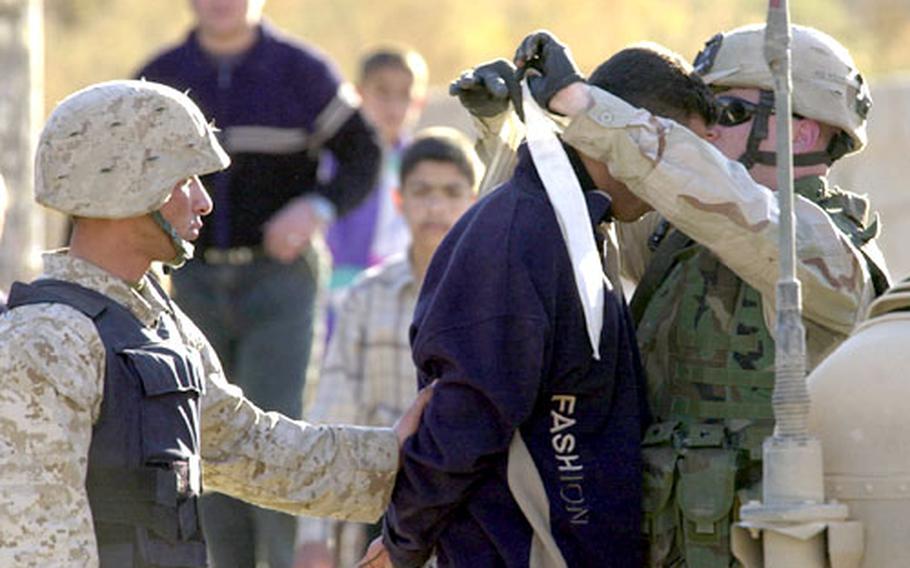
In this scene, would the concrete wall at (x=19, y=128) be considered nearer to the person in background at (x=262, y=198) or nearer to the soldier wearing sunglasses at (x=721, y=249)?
the person in background at (x=262, y=198)

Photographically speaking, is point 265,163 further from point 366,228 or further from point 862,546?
point 862,546

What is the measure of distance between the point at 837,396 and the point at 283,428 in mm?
1694

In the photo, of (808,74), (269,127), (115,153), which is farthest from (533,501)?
(269,127)

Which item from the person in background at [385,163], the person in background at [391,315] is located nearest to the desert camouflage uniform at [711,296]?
the person in background at [391,315]

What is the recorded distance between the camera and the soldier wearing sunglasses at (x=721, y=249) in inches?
228

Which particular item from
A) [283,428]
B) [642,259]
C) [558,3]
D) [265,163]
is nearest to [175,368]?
[283,428]

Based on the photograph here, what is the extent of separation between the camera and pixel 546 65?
5.84 m

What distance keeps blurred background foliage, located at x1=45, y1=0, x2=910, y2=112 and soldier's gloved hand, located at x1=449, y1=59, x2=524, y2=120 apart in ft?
46.0

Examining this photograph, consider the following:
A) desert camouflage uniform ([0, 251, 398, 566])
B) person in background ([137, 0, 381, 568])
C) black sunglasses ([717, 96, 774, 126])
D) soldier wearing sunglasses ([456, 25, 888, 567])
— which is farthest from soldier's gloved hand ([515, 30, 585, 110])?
person in background ([137, 0, 381, 568])

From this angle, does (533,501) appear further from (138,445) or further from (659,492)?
(138,445)

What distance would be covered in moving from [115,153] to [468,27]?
1668cm

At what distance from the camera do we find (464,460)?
5828mm

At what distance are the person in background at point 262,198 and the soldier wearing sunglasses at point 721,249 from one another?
3716 millimetres

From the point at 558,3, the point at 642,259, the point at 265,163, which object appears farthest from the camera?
the point at 558,3
